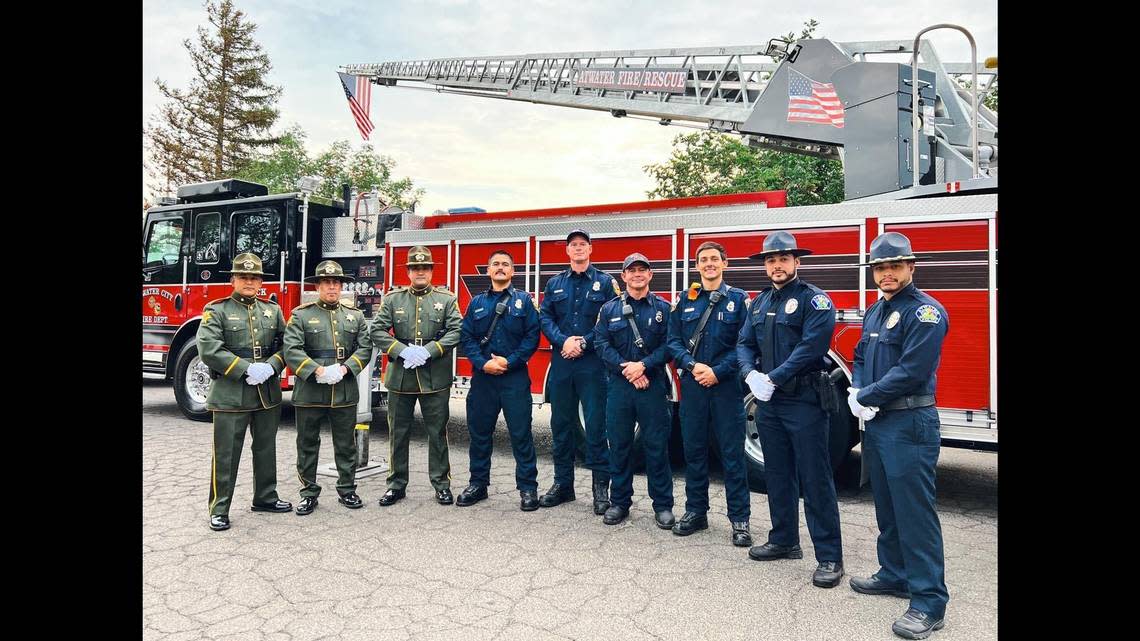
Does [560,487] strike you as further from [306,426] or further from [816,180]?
[816,180]

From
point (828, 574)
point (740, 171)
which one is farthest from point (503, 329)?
point (740, 171)

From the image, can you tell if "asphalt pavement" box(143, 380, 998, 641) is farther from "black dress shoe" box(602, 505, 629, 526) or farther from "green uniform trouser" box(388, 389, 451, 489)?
"green uniform trouser" box(388, 389, 451, 489)

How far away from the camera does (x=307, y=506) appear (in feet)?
15.5

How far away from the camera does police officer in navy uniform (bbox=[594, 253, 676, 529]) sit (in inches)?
175

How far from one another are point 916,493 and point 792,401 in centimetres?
79

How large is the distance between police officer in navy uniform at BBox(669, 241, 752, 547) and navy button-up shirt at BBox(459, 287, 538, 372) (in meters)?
1.11

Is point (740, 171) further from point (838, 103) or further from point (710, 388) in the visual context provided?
point (710, 388)

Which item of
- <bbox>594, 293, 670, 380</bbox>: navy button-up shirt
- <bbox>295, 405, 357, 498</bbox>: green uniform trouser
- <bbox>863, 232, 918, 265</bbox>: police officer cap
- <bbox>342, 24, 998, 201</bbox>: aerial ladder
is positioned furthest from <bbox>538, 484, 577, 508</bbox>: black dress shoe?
<bbox>342, 24, 998, 201</bbox>: aerial ladder

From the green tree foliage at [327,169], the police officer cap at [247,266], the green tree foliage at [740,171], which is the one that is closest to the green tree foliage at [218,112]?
the green tree foliage at [327,169]

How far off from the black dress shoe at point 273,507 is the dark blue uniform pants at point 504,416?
1.27m

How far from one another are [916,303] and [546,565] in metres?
2.30

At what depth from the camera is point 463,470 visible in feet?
19.6

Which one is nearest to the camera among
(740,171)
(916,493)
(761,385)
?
(916,493)

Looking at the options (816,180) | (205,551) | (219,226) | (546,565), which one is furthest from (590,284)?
(816,180)
